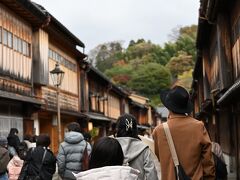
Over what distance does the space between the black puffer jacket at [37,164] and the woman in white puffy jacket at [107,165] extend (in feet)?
16.9

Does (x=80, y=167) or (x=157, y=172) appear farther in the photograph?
(x=80, y=167)

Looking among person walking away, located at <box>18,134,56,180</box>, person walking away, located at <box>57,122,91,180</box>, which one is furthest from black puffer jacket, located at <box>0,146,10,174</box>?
person walking away, located at <box>57,122,91,180</box>

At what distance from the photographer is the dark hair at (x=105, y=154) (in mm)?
3756

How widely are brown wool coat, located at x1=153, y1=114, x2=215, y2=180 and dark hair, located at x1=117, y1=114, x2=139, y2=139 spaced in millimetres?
279

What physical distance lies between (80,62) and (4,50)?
13529 millimetres

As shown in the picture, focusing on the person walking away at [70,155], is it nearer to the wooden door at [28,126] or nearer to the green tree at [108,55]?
the wooden door at [28,126]

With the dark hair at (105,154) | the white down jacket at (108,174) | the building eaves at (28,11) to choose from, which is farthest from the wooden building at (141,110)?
the white down jacket at (108,174)

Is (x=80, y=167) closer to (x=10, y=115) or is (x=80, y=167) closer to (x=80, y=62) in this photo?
(x=10, y=115)

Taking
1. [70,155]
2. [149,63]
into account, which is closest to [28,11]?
[70,155]

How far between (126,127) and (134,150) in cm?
28

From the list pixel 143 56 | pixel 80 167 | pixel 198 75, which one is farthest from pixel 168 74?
pixel 80 167

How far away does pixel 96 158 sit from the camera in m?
3.78

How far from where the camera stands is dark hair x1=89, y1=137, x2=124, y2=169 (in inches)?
148

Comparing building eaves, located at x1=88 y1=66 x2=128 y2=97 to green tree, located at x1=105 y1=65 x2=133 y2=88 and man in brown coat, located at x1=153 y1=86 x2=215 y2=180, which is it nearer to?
man in brown coat, located at x1=153 y1=86 x2=215 y2=180
